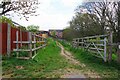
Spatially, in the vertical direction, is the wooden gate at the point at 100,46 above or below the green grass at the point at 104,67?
above

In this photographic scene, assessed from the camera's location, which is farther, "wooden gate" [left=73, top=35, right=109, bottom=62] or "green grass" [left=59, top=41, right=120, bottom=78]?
"wooden gate" [left=73, top=35, right=109, bottom=62]

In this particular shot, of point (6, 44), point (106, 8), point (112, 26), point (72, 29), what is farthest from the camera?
point (72, 29)

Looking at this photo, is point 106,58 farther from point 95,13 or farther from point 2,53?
point 95,13

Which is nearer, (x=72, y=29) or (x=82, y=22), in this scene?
(x=82, y=22)

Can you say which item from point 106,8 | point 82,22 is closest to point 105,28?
point 106,8

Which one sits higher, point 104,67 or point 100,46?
point 100,46

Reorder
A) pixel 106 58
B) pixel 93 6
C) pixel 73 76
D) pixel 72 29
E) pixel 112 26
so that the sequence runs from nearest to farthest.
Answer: pixel 73 76, pixel 106 58, pixel 112 26, pixel 93 6, pixel 72 29

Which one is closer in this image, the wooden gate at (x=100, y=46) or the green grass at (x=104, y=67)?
the green grass at (x=104, y=67)

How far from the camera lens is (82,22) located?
46.1 meters

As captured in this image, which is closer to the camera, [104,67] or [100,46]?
[104,67]

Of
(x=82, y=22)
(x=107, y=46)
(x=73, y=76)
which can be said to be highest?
(x=82, y=22)

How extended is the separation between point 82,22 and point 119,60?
36.7 m

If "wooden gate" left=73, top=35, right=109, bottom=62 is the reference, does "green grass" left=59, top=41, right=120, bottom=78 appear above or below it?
below

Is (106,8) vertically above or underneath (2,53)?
above
